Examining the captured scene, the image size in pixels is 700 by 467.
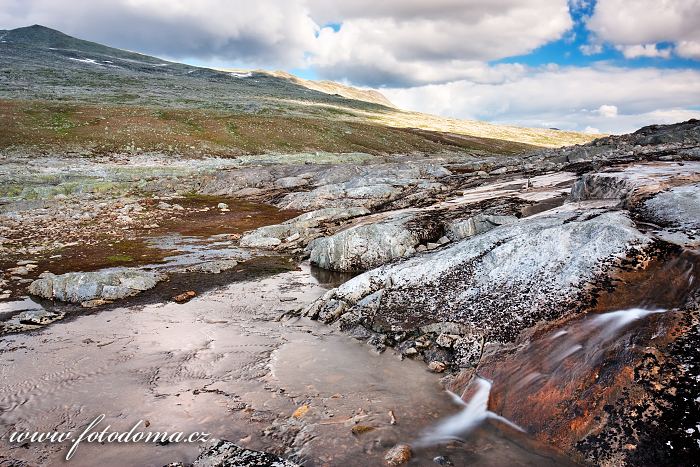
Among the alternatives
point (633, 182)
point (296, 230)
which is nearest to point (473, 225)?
point (633, 182)

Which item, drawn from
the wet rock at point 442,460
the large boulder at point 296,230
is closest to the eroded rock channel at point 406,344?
the wet rock at point 442,460

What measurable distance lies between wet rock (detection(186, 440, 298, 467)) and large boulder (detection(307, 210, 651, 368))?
571 centimetres

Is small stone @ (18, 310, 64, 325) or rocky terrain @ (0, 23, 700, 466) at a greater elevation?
rocky terrain @ (0, 23, 700, 466)

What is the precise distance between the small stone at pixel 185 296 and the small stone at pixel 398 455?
12.0 m

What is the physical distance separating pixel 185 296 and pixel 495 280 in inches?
476

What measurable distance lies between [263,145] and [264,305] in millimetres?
77050

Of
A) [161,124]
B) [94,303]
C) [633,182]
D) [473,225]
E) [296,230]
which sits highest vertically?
[161,124]

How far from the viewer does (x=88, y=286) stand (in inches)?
702

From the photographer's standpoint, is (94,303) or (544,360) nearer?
(544,360)

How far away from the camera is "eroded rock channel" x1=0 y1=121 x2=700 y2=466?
8086 millimetres

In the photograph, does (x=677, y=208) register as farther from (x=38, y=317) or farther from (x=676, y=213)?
(x=38, y=317)

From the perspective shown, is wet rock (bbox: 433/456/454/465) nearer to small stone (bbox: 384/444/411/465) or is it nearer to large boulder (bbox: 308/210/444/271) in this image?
small stone (bbox: 384/444/411/465)

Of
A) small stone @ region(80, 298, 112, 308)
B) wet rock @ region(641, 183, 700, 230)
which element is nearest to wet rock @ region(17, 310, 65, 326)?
small stone @ region(80, 298, 112, 308)

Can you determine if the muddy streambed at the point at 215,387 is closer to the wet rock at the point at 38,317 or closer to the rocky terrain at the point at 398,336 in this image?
the rocky terrain at the point at 398,336
